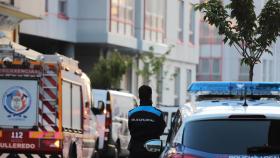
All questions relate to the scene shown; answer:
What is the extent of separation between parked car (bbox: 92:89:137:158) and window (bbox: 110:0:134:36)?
16.1 meters

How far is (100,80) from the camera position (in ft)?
136

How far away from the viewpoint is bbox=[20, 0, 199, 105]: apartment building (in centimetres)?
3988

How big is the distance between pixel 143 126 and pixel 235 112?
11.1 feet

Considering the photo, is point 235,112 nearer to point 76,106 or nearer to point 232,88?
point 232,88

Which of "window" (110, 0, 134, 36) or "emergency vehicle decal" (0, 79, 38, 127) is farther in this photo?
"window" (110, 0, 134, 36)

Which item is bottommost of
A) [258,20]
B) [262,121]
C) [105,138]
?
[105,138]

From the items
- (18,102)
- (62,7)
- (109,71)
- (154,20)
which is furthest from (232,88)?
(154,20)

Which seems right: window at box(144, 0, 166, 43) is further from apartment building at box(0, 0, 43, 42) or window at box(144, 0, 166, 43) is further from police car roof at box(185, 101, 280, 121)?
police car roof at box(185, 101, 280, 121)

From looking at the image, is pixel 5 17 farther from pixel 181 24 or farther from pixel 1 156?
pixel 181 24

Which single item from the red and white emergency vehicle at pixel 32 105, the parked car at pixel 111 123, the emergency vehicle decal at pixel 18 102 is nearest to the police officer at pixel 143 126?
the red and white emergency vehicle at pixel 32 105

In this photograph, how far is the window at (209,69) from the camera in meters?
75.7

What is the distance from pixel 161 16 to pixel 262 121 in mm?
43682

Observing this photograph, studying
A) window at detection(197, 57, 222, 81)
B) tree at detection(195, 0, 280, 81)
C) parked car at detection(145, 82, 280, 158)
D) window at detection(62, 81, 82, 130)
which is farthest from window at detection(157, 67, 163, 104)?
parked car at detection(145, 82, 280, 158)

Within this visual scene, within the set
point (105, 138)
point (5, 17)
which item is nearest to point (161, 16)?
point (5, 17)
